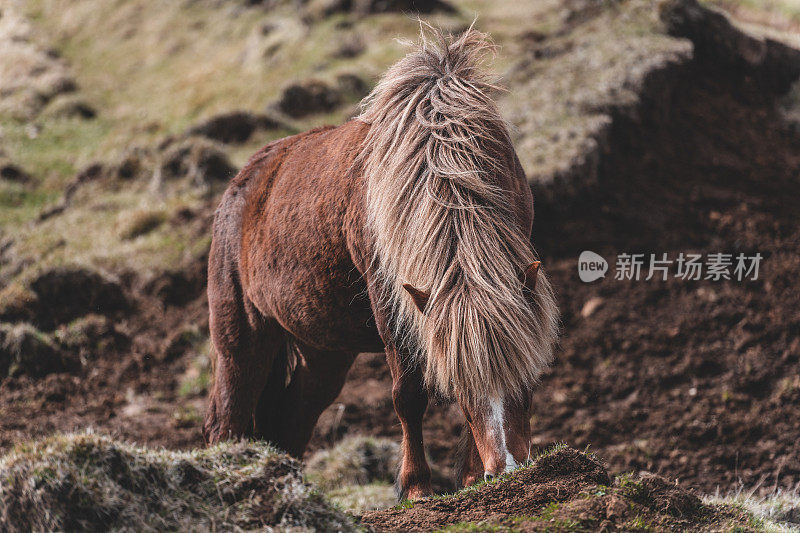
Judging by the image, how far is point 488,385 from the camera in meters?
3.15

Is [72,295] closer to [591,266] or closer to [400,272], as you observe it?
[591,266]

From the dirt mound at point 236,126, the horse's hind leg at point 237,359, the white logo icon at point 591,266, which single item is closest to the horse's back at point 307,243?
the horse's hind leg at point 237,359

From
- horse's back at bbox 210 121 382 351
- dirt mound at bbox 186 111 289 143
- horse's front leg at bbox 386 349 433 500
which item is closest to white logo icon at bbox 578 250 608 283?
horse's back at bbox 210 121 382 351

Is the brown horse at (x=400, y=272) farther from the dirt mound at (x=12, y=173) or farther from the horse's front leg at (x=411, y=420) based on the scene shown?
the dirt mound at (x=12, y=173)

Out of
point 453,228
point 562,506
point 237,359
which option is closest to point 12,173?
point 237,359

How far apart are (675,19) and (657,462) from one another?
8.74 metres

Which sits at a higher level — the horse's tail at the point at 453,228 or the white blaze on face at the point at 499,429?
the horse's tail at the point at 453,228

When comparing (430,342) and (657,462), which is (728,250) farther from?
(430,342)

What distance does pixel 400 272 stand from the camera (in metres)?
3.62

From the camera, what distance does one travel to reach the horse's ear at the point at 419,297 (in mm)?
3309

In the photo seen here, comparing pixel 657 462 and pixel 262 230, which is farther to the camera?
pixel 657 462

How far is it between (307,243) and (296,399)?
154 cm

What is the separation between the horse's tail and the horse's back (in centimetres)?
28

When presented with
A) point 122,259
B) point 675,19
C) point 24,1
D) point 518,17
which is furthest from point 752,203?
point 24,1
